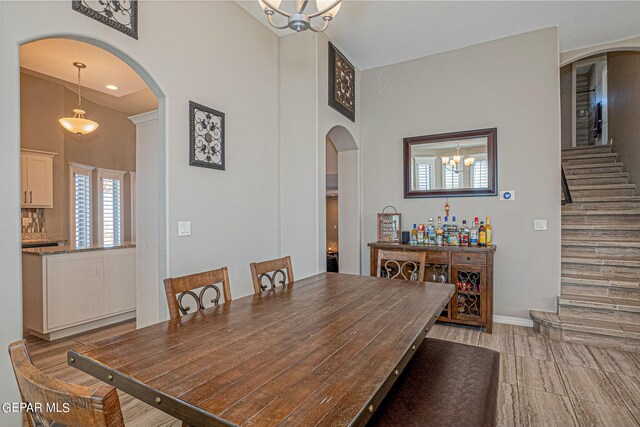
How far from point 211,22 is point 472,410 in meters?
3.26

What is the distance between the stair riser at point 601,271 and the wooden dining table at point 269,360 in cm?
295

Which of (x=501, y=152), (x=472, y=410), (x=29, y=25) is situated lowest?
(x=472, y=410)

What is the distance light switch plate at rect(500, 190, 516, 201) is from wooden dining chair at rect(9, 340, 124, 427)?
396 cm

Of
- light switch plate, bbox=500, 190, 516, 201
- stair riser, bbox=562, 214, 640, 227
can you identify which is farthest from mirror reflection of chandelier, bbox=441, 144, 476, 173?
stair riser, bbox=562, 214, 640, 227

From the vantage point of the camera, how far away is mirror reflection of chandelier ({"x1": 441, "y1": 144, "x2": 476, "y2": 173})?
12.7 ft

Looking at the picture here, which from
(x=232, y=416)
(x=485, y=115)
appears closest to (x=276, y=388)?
(x=232, y=416)

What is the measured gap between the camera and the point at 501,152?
12.2 feet

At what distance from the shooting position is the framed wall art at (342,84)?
145 inches

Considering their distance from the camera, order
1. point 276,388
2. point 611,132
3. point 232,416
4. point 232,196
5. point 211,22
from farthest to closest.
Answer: point 611,132, point 232,196, point 211,22, point 276,388, point 232,416

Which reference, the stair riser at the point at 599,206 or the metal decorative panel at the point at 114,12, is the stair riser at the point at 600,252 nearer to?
the stair riser at the point at 599,206

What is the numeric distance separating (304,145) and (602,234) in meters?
3.77

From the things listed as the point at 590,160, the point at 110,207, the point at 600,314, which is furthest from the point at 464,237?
the point at 110,207

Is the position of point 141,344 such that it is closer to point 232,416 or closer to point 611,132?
point 232,416

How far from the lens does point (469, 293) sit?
3463 millimetres
